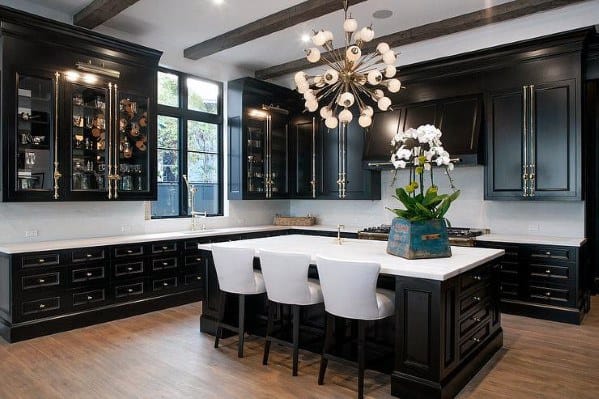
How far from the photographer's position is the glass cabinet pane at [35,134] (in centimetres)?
421

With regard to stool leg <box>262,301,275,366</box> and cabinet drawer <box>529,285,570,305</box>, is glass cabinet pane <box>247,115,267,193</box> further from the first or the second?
cabinet drawer <box>529,285,570,305</box>

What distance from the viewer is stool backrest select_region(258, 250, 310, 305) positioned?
10.3 ft

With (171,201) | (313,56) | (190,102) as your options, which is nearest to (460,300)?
(313,56)

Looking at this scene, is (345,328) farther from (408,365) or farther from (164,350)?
(164,350)

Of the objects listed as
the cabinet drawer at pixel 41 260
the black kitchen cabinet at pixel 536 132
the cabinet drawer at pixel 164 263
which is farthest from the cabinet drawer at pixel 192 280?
the black kitchen cabinet at pixel 536 132

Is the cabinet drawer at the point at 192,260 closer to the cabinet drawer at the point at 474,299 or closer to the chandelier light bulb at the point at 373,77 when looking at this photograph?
the chandelier light bulb at the point at 373,77

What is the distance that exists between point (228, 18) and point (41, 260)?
3.22 meters

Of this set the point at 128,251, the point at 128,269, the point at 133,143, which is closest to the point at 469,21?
the point at 133,143

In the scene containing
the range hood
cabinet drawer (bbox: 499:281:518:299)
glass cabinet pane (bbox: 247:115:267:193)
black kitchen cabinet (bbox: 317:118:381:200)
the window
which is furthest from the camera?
glass cabinet pane (bbox: 247:115:267:193)

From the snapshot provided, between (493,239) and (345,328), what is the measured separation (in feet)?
7.90

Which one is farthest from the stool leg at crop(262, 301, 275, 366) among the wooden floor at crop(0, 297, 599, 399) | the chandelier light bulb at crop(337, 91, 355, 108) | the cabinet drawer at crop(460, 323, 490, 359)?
the chandelier light bulb at crop(337, 91, 355, 108)

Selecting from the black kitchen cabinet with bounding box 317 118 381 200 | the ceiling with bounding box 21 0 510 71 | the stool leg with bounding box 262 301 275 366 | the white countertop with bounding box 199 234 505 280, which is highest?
the ceiling with bounding box 21 0 510 71

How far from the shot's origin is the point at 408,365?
2.85 meters

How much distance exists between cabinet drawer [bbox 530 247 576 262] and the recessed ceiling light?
3000 mm
